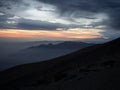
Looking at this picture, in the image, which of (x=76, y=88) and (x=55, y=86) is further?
(x=55, y=86)

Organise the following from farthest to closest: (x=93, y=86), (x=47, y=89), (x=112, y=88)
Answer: (x=47, y=89) < (x=93, y=86) < (x=112, y=88)

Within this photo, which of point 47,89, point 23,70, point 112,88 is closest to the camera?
point 112,88

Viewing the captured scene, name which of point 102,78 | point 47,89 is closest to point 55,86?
point 47,89

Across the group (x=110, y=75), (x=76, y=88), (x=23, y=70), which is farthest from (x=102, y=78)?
(x=23, y=70)

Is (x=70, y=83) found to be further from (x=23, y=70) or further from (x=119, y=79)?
(x=23, y=70)

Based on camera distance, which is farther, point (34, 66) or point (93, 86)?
point (34, 66)

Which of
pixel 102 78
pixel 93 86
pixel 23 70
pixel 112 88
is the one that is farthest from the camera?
pixel 23 70

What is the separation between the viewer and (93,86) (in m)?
20.8

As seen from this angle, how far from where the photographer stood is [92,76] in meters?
23.5

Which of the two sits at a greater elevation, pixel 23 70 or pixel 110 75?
pixel 110 75

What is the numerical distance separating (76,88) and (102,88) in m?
2.48

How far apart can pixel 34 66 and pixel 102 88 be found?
46.8m

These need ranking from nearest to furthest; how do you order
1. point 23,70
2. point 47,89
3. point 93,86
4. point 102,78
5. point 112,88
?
point 112,88, point 93,86, point 102,78, point 47,89, point 23,70

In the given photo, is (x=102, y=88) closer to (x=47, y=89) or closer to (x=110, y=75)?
(x=110, y=75)
